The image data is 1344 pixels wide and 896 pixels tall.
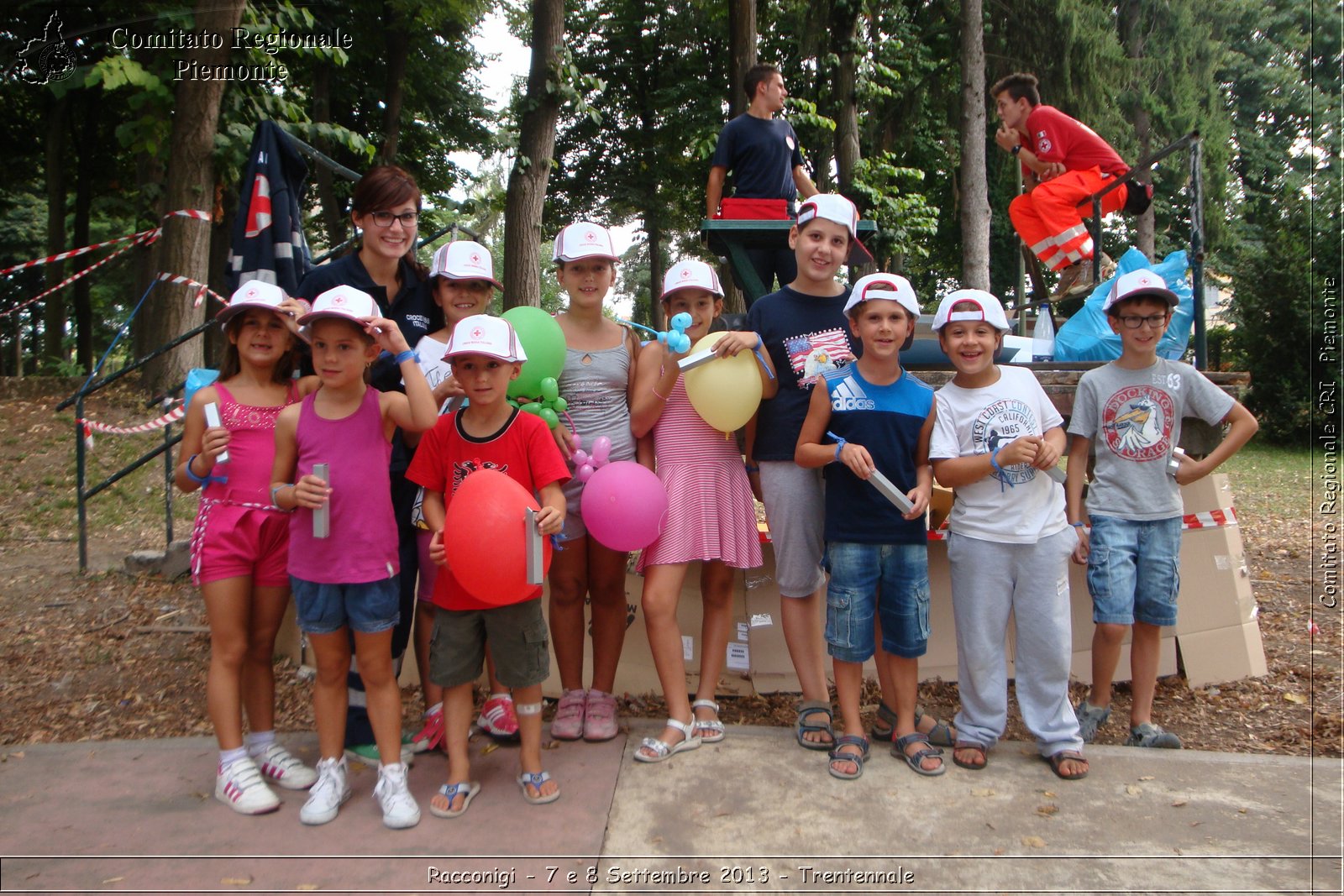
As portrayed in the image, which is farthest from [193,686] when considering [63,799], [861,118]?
[861,118]

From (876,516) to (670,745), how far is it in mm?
1136

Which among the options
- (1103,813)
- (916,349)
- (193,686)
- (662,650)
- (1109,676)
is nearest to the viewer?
(1103,813)

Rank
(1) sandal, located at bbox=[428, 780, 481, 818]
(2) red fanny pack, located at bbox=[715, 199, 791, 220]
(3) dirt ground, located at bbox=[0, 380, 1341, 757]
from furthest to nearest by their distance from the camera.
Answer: (2) red fanny pack, located at bbox=[715, 199, 791, 220] < (3) dirt ground, located at bbox=[0, 380, 1341, 757] < (1) sandal, located at bbox=[428, 780, 481, 818]

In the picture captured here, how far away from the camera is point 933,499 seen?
4477mm

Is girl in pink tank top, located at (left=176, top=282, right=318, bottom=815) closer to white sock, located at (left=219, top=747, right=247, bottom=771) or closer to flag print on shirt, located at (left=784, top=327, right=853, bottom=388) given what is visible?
white sock, located at (left=219, top=747, right=247, bottom=771)

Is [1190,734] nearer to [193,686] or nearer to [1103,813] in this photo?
A: [1103,813]

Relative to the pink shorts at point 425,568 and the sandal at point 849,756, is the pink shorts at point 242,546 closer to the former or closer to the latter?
the pink shorts at point 425,568

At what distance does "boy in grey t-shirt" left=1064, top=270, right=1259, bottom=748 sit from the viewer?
3539 mm

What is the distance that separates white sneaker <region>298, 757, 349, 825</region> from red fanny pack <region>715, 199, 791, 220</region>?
3.93m

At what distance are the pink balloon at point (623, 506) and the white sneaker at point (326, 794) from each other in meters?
1.16

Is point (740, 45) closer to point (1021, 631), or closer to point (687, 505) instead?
point (687, 505)

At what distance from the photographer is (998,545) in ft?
10.9

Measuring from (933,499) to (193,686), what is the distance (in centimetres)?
370

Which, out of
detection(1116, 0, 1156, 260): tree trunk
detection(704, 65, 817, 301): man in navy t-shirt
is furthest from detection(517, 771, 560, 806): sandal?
detection(1116, 0, 1156, 260): tree trunk
